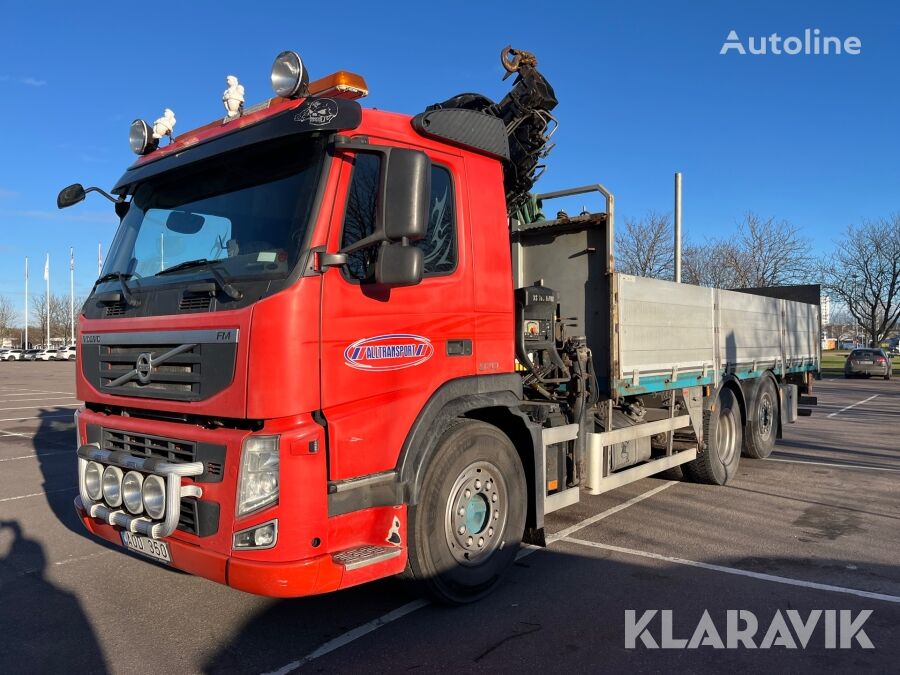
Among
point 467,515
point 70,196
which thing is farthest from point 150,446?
point 70,196

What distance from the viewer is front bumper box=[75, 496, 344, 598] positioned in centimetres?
322

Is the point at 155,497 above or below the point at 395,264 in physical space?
below

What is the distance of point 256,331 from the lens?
327 centimetres

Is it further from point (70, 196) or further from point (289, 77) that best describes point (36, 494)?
point (289, 77)

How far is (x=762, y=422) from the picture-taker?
9.60 m

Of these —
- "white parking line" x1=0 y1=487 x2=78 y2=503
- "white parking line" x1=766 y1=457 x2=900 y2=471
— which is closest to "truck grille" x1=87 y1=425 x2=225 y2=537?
"white parking line" x1=0 y1=487 x2=78 y2=503

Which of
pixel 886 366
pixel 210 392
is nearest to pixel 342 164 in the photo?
pixel 210 392

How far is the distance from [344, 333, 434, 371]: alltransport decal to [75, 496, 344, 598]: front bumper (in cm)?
103

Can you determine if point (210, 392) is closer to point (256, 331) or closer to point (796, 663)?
point (256, 331)

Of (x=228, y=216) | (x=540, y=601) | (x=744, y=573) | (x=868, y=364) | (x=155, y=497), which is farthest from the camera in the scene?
(x=868, y=364)

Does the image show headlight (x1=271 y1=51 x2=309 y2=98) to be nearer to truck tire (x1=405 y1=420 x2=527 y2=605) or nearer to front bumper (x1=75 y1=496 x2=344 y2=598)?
truck tire (x1=405 y1=420 x2=527 y2=605)

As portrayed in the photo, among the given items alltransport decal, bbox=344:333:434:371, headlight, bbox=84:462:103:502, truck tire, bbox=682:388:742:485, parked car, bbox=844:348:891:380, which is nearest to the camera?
alltransport decal, bbox=344:333:434:371

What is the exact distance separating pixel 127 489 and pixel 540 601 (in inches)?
105

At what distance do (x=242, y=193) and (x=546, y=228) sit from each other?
11.5 feet
